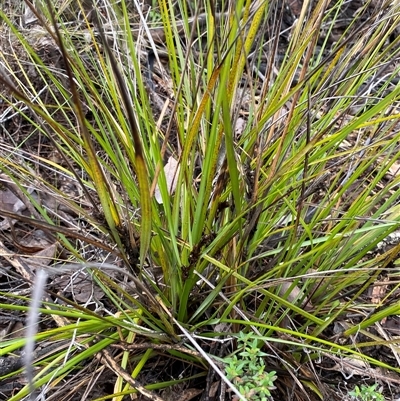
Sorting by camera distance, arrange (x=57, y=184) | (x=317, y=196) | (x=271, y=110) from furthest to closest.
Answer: (x=57, y=184), (x=317, y=196), (x=271, y=110)

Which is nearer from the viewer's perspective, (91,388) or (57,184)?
(91,388)

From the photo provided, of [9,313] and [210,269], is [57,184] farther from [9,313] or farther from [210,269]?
[210,269]

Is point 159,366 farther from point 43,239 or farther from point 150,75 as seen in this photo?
point 150,75

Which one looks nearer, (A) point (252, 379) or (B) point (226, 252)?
(A) point (252, 379)

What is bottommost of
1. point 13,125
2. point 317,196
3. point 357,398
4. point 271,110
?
point 357,398

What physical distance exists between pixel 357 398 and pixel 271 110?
0.49 metres

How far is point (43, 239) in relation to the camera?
3.56ft

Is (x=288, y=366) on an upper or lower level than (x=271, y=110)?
lower

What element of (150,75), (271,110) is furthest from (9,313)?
(150,75)

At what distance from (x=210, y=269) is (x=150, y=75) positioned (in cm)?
78

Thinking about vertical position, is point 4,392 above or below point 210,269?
below

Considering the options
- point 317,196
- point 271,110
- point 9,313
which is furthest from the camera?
point 317,196

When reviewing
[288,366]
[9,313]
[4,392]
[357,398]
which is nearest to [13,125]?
[9,313]

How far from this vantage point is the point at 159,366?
2.74 feet
